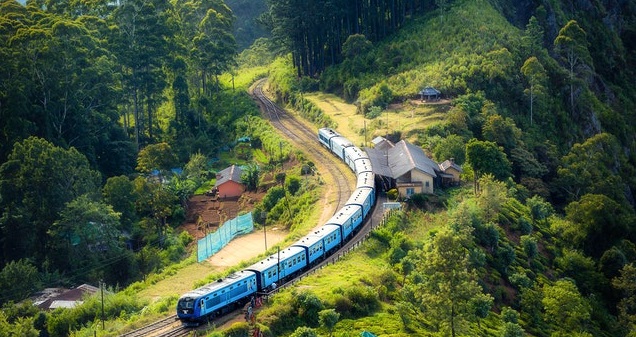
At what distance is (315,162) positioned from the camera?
83125 mm

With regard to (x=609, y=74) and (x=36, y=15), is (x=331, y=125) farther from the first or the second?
(x=609, y=74)

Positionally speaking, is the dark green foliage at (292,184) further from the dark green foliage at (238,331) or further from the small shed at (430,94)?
the dark green foliage at (238,331)

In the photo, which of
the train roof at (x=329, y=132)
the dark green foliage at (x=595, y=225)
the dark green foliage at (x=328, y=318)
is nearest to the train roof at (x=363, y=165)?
the train roof at (x=329, y=132)

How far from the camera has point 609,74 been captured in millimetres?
123000

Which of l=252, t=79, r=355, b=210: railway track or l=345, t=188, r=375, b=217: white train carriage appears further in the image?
l=252, t=79, r=355, b=210: railway track

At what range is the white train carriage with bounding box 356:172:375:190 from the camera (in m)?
68.5

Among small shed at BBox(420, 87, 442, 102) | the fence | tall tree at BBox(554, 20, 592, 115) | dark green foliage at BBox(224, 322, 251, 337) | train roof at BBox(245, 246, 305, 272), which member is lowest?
the fence

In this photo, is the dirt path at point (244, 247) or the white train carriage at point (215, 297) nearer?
the white train carriage at point (215, 297)

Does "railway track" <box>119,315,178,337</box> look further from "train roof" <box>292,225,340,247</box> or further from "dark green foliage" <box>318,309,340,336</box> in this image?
"train roof" <box>292,225,340,247</box>

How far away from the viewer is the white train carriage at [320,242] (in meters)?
54.6

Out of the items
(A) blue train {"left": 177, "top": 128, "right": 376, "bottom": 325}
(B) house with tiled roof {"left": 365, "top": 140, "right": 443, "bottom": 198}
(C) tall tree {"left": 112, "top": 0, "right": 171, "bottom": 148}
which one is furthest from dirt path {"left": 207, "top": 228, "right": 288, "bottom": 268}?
(C) tall tree {"left": 112, "top": 0, "right": 171, "bottom": 148}

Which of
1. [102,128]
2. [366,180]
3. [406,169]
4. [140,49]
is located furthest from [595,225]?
[140,49]

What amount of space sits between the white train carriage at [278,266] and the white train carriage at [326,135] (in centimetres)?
3324

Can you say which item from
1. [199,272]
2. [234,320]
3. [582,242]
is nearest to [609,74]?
[582,242]
